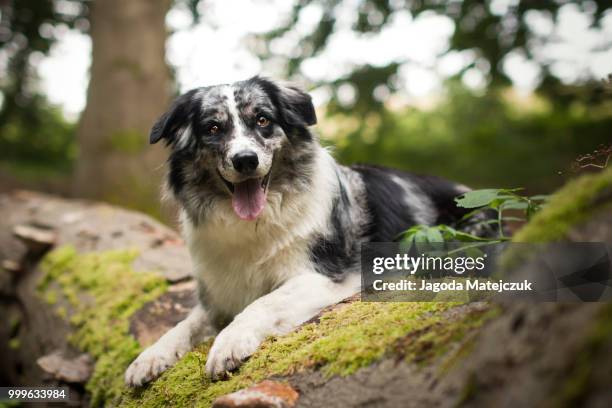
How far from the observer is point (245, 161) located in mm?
3105

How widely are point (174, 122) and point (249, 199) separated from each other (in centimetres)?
84

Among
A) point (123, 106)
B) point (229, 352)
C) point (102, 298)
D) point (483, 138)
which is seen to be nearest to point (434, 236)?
point (229, 352)

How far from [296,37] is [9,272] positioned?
5.42 meters

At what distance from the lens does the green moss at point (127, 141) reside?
7547 millimetres

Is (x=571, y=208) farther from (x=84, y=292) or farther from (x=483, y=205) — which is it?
(x=84, y=292)

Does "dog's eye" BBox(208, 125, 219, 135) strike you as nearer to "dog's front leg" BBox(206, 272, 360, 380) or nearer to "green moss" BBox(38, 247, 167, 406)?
"dog's front leg" BBox(206, 272, 360, 380)

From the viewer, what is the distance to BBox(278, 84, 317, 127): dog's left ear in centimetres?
357

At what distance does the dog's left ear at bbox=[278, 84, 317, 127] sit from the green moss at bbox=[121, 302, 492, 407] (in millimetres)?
1373

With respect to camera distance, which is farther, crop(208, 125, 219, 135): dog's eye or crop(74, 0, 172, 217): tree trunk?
crop(74, 0, 172, 217): tree trunk

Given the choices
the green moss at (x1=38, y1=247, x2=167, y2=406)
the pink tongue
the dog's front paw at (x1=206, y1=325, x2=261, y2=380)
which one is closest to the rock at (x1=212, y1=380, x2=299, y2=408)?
the dog's front paw at (x1=206, y1=325, x2=261, y2=380)

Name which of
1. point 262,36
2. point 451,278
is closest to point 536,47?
point 262,36

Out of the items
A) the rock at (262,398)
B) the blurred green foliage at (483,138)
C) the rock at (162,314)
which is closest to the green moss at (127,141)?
the blurred green foliage at (483,138)

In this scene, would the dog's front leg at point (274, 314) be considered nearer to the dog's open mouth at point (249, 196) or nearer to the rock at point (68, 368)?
the dog's open mouth at point (249, 196)

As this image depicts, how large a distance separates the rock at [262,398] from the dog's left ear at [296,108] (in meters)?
1.97
